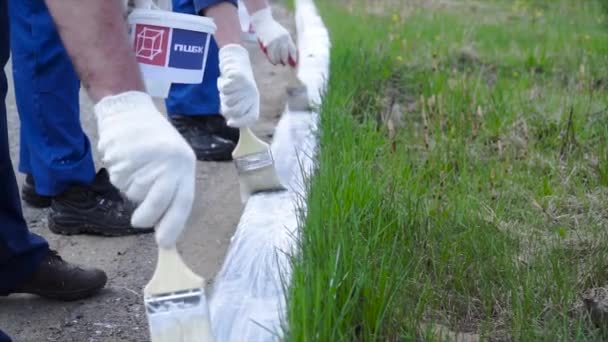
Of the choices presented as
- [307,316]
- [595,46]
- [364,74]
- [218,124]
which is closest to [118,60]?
[307,316]

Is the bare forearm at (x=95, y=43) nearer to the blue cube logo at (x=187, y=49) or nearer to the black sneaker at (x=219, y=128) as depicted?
the blue cube logo at (x=187, y=49)

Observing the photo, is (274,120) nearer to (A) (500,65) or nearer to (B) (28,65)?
(A) (500,65)

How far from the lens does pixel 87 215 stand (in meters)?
3.14

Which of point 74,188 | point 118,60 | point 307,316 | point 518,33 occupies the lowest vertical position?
point 518,33

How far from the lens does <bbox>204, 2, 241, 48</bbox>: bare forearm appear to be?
3.09 meters

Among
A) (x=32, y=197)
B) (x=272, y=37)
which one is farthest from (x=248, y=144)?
(x=32, y=197)

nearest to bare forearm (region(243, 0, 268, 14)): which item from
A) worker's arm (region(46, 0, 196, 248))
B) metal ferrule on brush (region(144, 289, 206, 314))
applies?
worker's arm (region(46, 0, 196, 248))

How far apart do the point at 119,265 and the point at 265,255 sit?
765mm

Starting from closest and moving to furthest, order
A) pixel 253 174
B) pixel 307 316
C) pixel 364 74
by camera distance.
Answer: pixel 307 316
pixel 253 174
pixel 364 74

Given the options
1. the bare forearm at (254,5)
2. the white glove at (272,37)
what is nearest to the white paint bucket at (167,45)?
the white glove at (272,37)

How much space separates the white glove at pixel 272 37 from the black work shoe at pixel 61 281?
1.13 meters

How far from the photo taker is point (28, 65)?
3.04 meters

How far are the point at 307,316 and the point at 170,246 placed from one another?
0.95 ft

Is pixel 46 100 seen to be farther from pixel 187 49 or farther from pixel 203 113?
pixel 203 113
